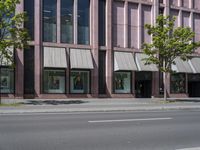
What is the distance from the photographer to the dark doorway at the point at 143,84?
36.5 m

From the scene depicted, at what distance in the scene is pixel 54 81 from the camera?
32.9m

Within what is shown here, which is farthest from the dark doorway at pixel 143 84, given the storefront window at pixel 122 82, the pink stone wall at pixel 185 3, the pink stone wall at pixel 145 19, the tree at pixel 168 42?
the pink stone wall at pixel 185 3

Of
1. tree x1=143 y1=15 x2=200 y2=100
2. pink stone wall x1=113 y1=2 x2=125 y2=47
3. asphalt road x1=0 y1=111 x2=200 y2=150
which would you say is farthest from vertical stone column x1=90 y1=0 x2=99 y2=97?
asphalt road x1=0 y1=111 x2=200 y2=150

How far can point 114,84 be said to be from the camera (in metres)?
35.0

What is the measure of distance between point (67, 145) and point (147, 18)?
30185mm

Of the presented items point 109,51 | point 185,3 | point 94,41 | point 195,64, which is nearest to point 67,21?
point 94,41

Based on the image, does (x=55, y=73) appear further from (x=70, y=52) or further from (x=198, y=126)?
(x=198, y=126)

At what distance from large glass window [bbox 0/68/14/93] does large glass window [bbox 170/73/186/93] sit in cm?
1822

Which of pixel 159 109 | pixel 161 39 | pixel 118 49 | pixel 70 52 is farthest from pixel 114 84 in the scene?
pixel 159 109

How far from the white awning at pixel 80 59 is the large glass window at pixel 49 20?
97.7 inches

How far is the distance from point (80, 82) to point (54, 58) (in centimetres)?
391

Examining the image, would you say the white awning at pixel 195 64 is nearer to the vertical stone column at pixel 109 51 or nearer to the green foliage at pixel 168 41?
the green foliage at pixel 168 41

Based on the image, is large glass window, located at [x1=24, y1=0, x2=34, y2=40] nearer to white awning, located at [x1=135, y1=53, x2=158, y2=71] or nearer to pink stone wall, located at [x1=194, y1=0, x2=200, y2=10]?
white awning, located at [x1=135, y1=53, x2=158, y2=71]

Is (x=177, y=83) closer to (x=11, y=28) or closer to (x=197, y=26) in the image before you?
(x=197, y=26)
